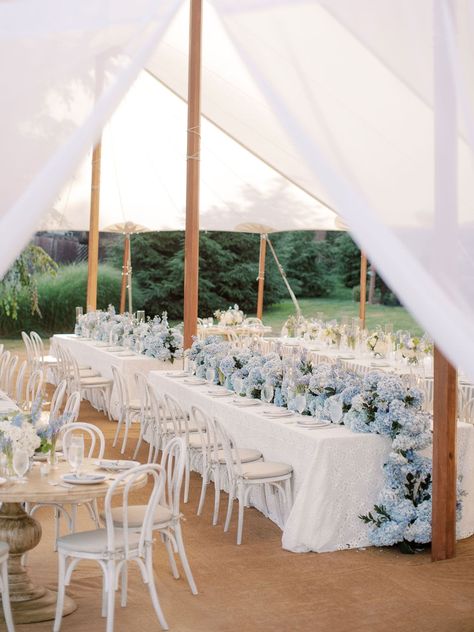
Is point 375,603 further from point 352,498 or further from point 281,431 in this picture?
point 281,431

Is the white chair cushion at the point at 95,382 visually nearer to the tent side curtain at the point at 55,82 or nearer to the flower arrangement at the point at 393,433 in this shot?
the flower arrangement at the point at 393,433

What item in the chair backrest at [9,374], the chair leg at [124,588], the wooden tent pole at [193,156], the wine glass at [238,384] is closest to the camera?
the chair leg at [124,588]

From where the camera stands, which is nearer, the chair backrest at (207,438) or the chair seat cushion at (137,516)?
the chair seat cushion at (137,516)

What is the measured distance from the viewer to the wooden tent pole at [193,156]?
9.00 meters

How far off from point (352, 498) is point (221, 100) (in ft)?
20.8

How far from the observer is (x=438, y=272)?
3057 mm

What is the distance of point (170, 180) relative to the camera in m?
14.9

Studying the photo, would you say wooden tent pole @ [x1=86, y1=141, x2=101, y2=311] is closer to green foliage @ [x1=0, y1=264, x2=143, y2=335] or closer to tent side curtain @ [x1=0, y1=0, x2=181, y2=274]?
green foliage @ [x1=0, y1=264, x2=143, y2=335]

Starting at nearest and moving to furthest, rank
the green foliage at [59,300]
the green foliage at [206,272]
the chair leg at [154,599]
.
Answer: the chair leg at [154,599] < the green foliage at [59,300] < the green foliage at [206,272]

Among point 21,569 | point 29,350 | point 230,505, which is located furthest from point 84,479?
point 29,350

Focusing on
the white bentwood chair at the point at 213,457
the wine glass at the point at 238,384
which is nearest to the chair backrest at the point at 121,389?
the wine glass at the point at 238,384

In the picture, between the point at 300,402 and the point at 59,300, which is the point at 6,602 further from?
the point at 59,300

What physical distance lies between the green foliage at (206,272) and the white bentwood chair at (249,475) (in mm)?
19275

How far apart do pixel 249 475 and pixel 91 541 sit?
5.37 ft
